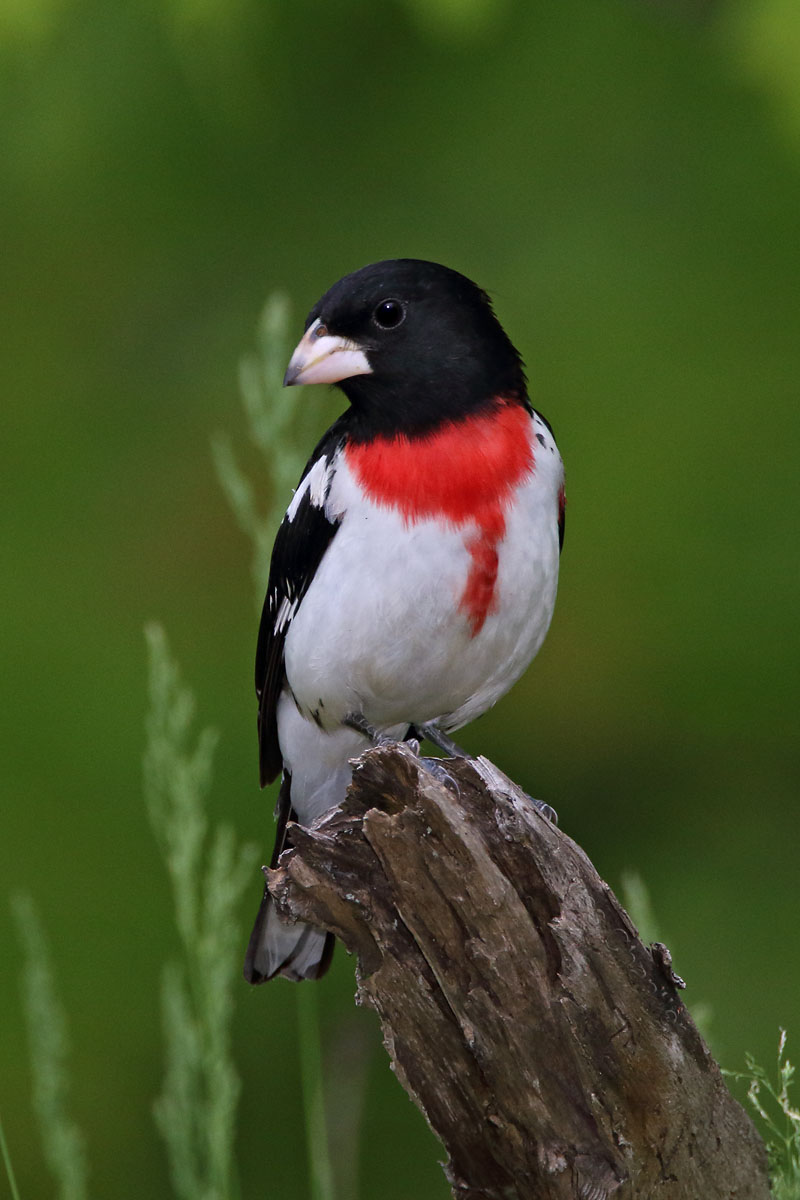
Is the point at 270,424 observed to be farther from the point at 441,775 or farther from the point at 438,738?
the point at 438,738

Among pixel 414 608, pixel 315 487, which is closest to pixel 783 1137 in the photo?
pixel 414 608

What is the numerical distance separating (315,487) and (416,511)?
0.30 meters

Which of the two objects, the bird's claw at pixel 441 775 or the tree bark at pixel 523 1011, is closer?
the tree bark at pixel 523 1011

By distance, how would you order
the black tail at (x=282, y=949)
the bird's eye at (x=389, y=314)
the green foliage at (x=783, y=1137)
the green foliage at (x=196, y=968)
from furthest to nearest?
1. the black tail at (x=282, y=949)
2. the bird's eye at (x=389, y=314)
3. the green foliage at (x=196, y=968)
4. the green foliage at (x=783, y=1137)

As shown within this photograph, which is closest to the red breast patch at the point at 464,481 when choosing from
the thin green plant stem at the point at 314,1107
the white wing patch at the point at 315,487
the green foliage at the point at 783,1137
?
the white wing patch at the point at 315,487

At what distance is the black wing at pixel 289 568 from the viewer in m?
2.82

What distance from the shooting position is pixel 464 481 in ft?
8.60

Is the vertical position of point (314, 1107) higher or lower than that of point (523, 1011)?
lower

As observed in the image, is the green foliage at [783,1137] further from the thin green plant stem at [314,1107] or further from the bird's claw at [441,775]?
the thin green plant stem at [314,1107]

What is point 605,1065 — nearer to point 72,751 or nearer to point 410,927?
point 410,927

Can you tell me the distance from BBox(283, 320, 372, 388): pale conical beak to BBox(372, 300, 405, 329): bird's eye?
0.22ft

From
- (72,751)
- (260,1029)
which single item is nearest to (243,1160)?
(260,1029)

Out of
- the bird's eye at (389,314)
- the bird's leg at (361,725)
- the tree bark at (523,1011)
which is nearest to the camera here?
the tree bark at (523,1011)

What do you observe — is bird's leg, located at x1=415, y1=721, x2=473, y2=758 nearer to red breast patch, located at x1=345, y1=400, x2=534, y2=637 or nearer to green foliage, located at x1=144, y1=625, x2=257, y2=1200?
red breast patch, located at x1=345, y1=400, x2=534, y2=637
